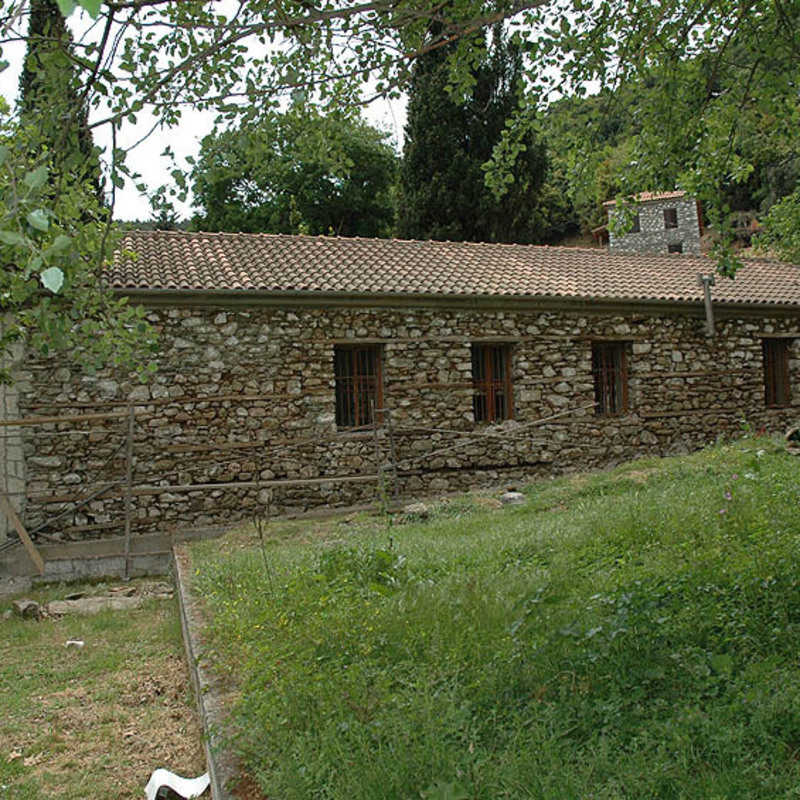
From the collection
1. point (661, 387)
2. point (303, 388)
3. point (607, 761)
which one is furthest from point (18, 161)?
point (661, 387)

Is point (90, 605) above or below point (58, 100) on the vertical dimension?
below

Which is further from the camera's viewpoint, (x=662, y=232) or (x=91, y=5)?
(x=662, y=232)

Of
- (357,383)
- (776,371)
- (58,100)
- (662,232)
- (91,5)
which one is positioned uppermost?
(662,232)

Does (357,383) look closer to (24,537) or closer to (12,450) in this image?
(12,450)

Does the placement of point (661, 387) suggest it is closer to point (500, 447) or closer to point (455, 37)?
point (500, 447)

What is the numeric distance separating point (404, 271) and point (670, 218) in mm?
30519

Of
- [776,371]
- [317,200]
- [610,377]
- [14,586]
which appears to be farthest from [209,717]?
[317,200]

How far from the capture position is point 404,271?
1379 cm

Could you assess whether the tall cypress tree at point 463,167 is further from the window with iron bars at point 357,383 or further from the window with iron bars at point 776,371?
the window with iron bars at point 357,383

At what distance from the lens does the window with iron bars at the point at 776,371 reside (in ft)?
54.3

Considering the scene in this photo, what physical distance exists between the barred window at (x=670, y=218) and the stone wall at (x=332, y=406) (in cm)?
2639

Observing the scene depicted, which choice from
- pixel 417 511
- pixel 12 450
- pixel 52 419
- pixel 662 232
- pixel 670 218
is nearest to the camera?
pixel 52 419

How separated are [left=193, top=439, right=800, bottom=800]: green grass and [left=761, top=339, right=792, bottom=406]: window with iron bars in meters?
10.9

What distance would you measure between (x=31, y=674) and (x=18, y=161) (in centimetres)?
406
